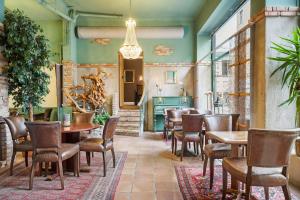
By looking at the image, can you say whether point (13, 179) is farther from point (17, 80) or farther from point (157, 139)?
point (157, 139)

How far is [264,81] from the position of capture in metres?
4.05

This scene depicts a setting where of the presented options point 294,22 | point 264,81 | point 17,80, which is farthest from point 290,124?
point 17,80

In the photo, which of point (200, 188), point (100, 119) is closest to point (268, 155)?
point (200, 188)

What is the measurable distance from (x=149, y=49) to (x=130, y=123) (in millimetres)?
2826

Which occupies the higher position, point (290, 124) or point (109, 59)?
point (109, 59)

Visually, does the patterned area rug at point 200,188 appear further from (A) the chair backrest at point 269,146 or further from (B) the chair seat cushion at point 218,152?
(A) the chair backrest at point 269,146

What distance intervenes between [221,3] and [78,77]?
5821 mm

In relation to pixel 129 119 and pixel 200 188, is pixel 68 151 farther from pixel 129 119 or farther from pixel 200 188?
pixel 129 119

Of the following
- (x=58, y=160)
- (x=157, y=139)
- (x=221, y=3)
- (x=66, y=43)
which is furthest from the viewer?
(x=66, y=43)

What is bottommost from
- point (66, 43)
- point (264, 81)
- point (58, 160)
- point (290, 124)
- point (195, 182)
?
point (195, 182)

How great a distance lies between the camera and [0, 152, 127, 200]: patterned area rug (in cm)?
348

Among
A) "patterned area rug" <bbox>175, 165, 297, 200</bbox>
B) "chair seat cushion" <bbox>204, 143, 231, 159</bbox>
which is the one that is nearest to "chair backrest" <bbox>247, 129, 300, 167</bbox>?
"patterned area rug" <bbox>175, 165, 297, 200</bbox>

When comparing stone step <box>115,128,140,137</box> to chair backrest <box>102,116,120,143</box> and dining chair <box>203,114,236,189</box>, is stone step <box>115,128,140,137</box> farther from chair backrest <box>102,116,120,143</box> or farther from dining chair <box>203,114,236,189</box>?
dining chair <box>203,114,236,189</box>

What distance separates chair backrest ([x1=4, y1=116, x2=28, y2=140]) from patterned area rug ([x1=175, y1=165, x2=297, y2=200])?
272cm
